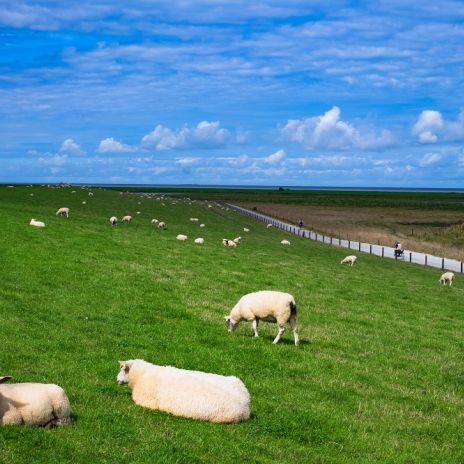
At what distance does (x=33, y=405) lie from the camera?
10.9 meters

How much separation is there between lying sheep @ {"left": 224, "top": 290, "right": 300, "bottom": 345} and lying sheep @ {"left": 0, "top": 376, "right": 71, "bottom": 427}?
8.47 m

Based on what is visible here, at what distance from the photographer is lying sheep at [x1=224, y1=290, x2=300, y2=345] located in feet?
61.2

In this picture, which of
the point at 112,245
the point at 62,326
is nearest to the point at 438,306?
the point at 112,245

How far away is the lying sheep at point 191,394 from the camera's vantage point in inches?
481

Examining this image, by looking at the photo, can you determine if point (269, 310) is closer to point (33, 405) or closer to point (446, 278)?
point (33, 405)

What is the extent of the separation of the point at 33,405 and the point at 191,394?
2925mm

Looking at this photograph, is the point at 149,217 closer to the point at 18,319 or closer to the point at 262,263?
the point at 262,263

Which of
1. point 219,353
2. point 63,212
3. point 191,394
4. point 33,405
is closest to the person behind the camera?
point 33,405

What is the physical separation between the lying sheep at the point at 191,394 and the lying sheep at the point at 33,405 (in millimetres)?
1924

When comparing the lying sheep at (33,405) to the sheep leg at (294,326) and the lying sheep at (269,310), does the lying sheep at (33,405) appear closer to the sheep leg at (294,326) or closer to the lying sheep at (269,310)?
the lying sheep at (269,310)

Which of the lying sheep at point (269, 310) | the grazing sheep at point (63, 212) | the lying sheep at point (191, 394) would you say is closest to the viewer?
the lying sheep at point (191, 394)

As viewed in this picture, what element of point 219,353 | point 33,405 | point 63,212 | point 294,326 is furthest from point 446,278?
point 33,405

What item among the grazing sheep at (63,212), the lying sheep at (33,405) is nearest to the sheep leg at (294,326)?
the lying sheep at (33,405)

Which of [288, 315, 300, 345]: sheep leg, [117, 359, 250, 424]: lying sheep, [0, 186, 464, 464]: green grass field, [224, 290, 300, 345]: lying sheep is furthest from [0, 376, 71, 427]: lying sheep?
[288, 315, 300, 345]: sheep leg
